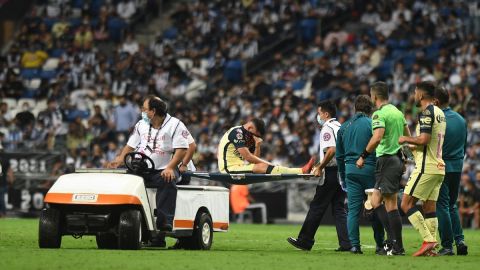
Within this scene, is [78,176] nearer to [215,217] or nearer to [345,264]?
[215,217]

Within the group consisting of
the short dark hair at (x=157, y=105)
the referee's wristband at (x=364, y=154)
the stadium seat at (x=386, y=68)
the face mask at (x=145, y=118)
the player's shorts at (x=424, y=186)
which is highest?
the stadium seat at (x=386, y=68)

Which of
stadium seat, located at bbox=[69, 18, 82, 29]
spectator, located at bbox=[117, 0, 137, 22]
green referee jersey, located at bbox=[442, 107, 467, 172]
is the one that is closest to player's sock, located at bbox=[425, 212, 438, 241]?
green referee jersey, located at bbox=[442, 107, 467, 172]

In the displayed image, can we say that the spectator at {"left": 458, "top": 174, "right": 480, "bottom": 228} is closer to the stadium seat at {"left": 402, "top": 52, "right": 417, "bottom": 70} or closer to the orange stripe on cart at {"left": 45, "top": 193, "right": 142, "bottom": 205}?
the stadium seat at {"left": 402, "top": 52, "right": 417, "bottom": 70}

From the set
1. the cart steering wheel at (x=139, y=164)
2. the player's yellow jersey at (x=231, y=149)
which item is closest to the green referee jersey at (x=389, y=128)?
the cart steering wheel at (x=139, y=164)

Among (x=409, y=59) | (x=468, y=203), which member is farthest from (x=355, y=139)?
(x=409, y=59)

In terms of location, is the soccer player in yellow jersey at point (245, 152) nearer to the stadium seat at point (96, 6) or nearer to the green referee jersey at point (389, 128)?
the green referee jersey at point (389, 128)

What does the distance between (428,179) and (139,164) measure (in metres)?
3.66

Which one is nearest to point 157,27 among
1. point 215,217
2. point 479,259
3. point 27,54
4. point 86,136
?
point 27,54

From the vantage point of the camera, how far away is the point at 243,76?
37844mm

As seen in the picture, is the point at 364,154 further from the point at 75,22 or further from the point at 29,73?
the point at 75,22

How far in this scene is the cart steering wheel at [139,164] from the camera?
15.9 m

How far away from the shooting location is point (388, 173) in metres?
15.2

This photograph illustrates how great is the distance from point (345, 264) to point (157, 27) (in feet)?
97.7

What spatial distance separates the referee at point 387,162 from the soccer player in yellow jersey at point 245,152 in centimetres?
282
